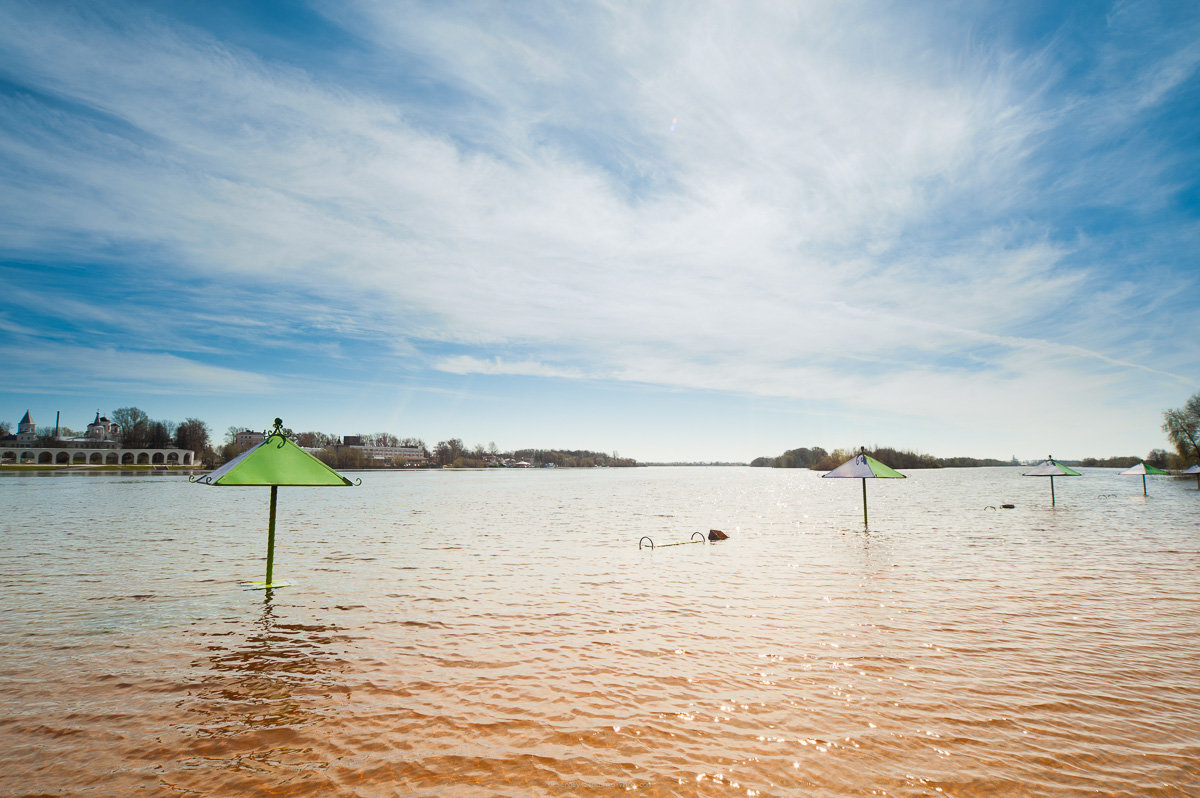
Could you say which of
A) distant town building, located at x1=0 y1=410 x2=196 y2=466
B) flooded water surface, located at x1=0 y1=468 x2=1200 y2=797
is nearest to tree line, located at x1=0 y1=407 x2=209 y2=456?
distant town building, located at x1=0 y1=410 x2=196 y2=466

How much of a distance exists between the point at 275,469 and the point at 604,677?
328 inches

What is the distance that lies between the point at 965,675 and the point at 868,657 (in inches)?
46.7

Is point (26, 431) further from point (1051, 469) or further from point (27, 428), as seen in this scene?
point (1051, 469)

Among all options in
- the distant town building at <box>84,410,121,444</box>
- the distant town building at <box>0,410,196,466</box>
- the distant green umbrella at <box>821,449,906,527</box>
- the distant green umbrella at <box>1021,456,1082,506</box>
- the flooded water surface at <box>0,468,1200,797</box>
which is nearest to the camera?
the flooded water surface at <box>0,468,1200,797</box>

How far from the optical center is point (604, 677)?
7.21m

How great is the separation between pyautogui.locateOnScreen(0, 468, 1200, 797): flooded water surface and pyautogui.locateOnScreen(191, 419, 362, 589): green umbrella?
263cm

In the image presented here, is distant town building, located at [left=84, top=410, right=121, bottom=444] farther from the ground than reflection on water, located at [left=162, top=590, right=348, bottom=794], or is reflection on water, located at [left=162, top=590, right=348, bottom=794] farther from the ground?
distant town building, located at [left=84, top=410, right=121, bottom=444]

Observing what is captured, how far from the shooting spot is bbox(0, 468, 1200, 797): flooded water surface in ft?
15.7

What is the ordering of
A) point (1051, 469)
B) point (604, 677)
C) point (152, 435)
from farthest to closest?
point (152, 435), point (1051, 469), point (604, 677)

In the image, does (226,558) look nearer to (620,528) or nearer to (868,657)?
(620,528)

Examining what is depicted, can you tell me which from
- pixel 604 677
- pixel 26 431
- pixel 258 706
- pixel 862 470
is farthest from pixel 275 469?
pixel 26 431

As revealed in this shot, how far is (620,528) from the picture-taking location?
1069 inches

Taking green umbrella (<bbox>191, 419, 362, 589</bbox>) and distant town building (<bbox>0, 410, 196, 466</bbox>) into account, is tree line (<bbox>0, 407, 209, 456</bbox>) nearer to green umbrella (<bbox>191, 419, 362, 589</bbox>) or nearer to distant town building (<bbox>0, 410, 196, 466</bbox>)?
distant town building (<bbox>0, 410, 196, 466</bbox>)

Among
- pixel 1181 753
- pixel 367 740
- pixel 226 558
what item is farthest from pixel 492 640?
pixel 226 558
